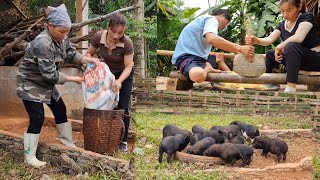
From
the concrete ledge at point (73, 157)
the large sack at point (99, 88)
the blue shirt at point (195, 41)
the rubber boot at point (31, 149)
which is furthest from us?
the large sack at point (99, 88)

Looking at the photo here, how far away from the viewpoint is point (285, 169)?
582cm

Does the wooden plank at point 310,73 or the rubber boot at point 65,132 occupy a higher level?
the wooden plank at point 310,73

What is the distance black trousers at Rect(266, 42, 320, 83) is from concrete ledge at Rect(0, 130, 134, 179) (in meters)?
2.08

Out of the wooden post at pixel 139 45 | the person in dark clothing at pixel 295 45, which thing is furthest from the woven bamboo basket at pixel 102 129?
the wooden post at pixel 139 45

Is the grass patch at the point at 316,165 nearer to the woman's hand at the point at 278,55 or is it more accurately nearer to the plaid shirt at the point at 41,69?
the woman's hand at the point at 278,55

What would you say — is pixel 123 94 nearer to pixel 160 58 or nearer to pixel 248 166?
pixel 248 166

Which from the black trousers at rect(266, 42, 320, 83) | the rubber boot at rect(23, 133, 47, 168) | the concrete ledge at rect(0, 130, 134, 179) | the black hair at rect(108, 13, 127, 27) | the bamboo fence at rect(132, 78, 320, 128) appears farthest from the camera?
the bamboo fence at rect(132, 78, 320, 128)

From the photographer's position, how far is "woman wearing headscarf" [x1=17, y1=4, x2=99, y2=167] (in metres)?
5.04

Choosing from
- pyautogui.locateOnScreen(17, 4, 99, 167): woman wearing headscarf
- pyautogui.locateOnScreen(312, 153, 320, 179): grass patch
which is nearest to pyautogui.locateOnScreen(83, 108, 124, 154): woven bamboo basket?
pyautogui.locateOnScreen(17, 4, 99, 167): woman wearing headscarf

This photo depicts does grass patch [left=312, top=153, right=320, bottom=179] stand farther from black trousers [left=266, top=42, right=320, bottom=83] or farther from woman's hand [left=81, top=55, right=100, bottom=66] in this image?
woman's hand [left=81, top=55, right=100, bottom=66]

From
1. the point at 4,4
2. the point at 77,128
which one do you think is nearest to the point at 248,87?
the point at 77,128

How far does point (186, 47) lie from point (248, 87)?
2.60 feet

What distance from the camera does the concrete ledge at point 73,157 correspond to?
16.8 feet

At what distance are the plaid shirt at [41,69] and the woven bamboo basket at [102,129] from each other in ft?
1.86
